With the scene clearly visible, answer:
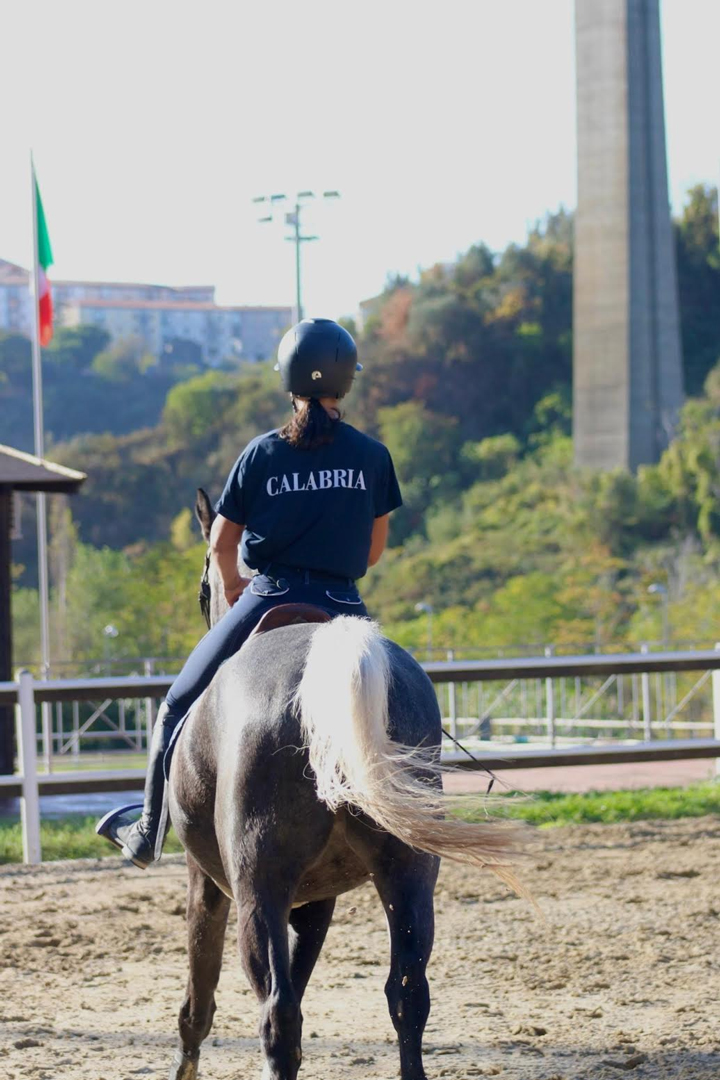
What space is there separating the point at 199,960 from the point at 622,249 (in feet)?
182

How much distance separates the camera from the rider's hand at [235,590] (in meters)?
4.58

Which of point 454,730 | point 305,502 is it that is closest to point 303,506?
point 305,502

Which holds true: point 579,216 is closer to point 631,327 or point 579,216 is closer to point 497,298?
point 631,327

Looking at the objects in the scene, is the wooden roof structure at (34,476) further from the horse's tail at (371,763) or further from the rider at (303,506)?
the horse's tail at (371,763)

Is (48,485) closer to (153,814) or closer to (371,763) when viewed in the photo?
(153,814)

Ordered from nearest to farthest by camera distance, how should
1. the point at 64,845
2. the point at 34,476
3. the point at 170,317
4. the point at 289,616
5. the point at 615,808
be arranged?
1. the point at 289,616
2. the point at 64,845
3. the point at 615,808
4. the point at 34,476
5. the point at 170,317

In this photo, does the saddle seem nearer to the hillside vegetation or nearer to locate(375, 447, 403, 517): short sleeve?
locate(375, 447, 403, 517): short sleeve

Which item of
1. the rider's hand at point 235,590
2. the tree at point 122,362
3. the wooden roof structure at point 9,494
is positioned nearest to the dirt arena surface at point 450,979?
the rider's hand at point 235,590

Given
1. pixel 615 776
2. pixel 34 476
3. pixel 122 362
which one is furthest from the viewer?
pixel 122 362

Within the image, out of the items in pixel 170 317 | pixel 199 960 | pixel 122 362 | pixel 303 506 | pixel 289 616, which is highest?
pixel 170 317

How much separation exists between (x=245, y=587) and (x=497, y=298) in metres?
76.3

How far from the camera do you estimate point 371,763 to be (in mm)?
3439

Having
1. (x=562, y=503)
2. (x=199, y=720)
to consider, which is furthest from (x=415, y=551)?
(x=199, y=720)

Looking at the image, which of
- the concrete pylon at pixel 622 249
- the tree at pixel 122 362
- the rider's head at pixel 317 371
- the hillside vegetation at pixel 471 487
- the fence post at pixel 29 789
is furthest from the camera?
the tree at pixel 122 362
